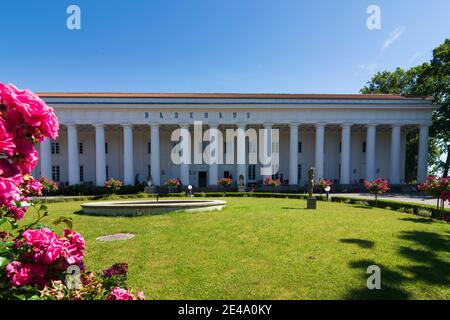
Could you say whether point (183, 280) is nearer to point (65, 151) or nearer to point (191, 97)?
point (191, 97)

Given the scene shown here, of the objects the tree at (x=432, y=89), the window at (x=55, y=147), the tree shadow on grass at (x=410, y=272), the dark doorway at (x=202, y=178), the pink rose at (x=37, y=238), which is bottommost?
the dark doorway at (x=202, y=178)

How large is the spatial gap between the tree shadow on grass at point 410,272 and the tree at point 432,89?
36987mm

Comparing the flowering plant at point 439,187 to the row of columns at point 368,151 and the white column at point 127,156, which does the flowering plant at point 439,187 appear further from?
the white column at point 127,156

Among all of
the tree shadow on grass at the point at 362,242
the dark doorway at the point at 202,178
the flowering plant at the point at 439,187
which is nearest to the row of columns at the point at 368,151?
the dark doorway at the point at 202,178

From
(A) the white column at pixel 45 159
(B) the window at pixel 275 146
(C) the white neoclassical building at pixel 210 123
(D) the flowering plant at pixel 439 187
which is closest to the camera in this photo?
(D) the flowering plant at pixel 439 187

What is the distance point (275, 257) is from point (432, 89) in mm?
45239

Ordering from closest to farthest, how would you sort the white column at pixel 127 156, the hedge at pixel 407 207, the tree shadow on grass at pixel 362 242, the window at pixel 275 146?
the tree shadow on grass at pixel 362 242, the hedge at pixel 407 207, the white column at pixel 127 156, the window at pixel 275 146

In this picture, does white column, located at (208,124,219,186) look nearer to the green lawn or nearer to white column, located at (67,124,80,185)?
white column, located at (67,124,80,185)

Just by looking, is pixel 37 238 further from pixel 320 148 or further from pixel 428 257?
pixel 320 148

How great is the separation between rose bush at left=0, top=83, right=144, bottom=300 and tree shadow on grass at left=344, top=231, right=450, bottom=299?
4.70 m

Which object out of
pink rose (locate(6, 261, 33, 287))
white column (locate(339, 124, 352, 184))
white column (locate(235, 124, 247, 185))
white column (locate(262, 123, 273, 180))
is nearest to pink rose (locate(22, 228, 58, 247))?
pink rose (locate(6, 261, 33, 287))

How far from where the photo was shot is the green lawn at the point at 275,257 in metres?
4.92

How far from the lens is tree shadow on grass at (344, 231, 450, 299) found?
4.78m
